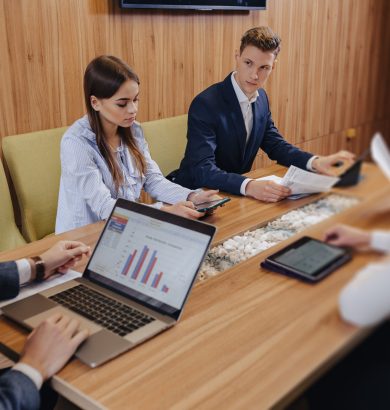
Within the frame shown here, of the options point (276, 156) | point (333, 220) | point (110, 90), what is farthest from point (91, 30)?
point (333, 220)

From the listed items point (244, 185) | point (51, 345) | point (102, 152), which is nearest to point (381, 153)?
point (51, 345)

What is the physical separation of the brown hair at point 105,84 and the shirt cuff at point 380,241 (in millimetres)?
1584

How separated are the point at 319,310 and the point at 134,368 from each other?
1.56ft

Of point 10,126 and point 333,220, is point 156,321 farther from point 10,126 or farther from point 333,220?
point 10,126

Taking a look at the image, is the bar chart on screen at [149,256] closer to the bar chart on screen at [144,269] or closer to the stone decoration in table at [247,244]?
the bar chart on screen at [144,269]

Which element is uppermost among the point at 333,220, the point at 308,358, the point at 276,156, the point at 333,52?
the point at 333,52

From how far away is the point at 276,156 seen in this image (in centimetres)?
204

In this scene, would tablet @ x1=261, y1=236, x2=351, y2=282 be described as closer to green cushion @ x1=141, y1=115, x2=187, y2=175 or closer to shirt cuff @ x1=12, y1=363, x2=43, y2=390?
shirt cuff @ x1=12, y1=363, x2=43, y2=390

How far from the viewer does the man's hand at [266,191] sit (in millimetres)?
1675

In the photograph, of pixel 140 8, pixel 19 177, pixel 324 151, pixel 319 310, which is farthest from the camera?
pixel 140 8

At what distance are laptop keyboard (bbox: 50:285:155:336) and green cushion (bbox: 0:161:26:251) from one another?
3.63ft

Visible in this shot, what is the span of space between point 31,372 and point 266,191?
102 centimetres

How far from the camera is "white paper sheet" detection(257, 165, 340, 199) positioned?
0.65 m

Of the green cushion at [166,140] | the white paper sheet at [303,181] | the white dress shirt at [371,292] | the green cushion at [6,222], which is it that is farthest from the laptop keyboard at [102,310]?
the green cushion at [166,140]
